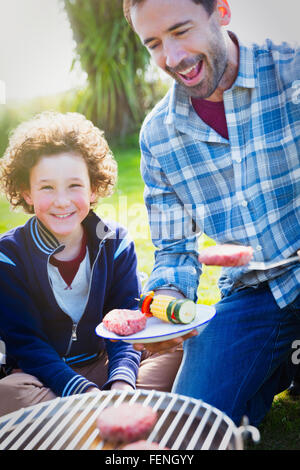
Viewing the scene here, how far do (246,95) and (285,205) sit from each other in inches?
17.4

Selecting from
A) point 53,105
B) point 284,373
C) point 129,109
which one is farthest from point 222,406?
point 129,109

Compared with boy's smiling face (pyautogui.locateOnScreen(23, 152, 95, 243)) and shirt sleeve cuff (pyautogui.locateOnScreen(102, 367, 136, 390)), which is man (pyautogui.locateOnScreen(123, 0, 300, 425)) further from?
boy's smiling face (pyautogui.locateOnScreen(23, 152, 95, 243))

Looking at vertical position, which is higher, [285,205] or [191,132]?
[191,132]

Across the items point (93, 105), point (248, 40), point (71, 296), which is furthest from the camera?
point (93, 105)

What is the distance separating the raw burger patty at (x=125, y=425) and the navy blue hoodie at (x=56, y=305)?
1.71 ft

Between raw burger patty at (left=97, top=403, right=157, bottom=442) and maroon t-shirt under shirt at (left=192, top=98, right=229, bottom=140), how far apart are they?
1111mm

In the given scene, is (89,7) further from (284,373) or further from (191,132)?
(284,373)

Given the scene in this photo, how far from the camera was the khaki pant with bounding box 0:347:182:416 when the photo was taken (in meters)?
1.92

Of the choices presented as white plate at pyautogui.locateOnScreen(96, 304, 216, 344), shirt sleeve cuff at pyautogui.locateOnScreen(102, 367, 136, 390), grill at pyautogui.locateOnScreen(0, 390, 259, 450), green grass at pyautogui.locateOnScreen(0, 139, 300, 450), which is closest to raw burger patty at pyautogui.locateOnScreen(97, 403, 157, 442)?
grill at pyautogui.locateOnScreen(0, 390, 259, 450)

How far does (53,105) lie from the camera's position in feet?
11.4

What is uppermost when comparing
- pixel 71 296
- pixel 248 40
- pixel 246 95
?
pixel 248 40

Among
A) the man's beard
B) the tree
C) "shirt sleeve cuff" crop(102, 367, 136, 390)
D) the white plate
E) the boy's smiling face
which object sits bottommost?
"shirt sleeve cuff" crop(102, 367, 136, 390)

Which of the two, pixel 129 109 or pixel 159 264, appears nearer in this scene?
Answer: pixel 159 264

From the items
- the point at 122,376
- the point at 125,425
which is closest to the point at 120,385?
the point at 122,376
